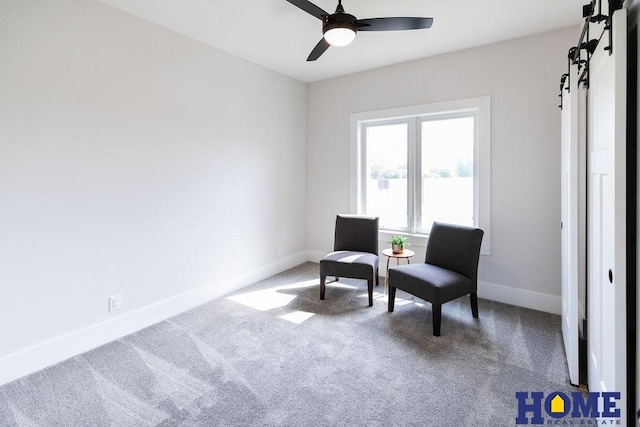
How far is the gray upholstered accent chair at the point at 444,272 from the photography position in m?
2.76

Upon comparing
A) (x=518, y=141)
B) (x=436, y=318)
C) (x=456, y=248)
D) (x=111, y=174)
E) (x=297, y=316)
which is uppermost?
(x=518, y=141)

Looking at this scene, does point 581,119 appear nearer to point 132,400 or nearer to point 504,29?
point 504,29

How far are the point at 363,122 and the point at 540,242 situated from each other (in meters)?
2.56

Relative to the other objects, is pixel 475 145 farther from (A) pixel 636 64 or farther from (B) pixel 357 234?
(A) pixel 636 64

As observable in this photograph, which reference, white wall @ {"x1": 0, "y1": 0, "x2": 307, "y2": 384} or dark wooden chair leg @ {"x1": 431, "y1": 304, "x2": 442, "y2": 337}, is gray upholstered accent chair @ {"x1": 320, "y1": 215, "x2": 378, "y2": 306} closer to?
dark wooden chair leg @ {"x1": 431, "y1": 304, "x2": 442, "y2": 337}

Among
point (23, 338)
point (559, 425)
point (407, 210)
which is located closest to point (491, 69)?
point (407, 210)

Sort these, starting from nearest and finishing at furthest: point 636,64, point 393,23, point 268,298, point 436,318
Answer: point 636,64 → point 393,23 → point 436,318 → point 268,298

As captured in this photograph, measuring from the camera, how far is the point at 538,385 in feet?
6.84

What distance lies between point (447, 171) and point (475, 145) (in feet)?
1.37

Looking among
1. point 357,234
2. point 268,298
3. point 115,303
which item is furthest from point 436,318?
point 115,303

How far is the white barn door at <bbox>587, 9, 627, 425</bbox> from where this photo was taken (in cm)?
123

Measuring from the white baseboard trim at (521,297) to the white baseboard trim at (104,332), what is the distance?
9.08 ft

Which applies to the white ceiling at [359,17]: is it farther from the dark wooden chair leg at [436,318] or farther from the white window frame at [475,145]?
the dark wooden chair leg at [436,318]

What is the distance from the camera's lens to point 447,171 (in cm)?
386
